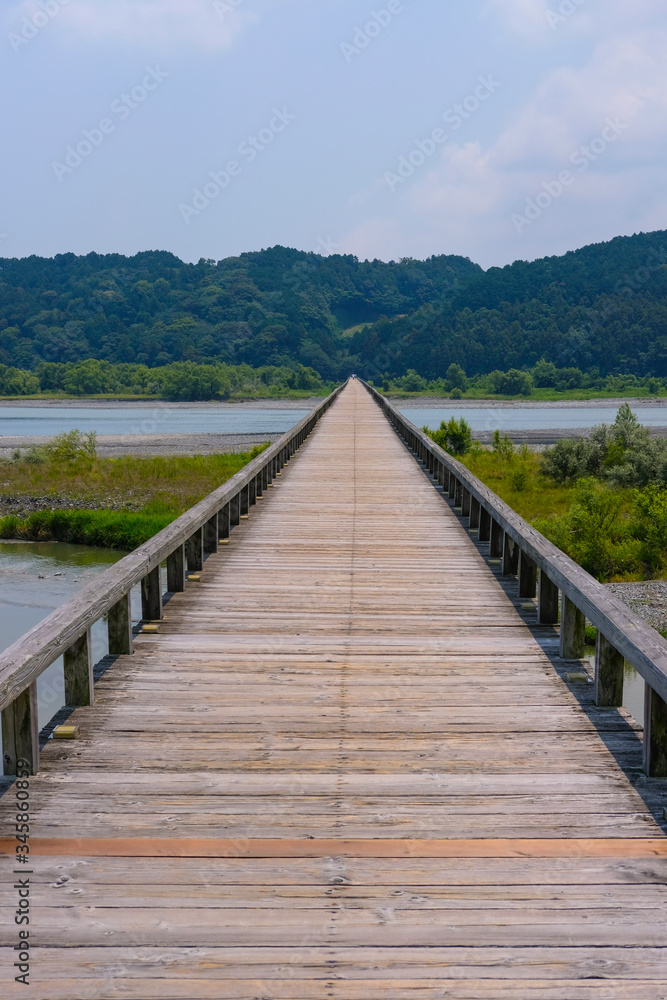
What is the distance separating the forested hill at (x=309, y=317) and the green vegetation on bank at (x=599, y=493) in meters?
88.0

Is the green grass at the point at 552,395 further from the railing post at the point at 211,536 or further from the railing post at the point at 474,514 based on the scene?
the railing post at the point at 211,536

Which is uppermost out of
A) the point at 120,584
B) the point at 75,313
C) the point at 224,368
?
the point at 75,313

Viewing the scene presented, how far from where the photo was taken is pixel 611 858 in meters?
2.83

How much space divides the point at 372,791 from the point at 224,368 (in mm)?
105485

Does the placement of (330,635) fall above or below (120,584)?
below

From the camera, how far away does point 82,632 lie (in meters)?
3.95

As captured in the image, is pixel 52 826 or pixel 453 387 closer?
pixel 52 826

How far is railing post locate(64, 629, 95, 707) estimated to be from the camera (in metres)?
4.08

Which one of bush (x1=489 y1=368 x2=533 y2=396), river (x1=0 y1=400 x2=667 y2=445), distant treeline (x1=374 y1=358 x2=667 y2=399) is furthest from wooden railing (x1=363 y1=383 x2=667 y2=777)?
bush (x1=489 y1=368 x2=533 y2=396)

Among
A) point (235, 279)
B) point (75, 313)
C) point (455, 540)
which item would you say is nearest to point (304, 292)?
point (235, 279)

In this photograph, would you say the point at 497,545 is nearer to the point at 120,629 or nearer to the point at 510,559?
the point at 510,559

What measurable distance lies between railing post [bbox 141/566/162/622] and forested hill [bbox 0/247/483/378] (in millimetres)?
114549

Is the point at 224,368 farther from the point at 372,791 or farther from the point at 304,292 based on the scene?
the point at 372,791

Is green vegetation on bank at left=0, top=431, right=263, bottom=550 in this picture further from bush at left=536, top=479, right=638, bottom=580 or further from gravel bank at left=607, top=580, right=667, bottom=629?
gravel bank at left=607, top=580, right=667, bottom=629
